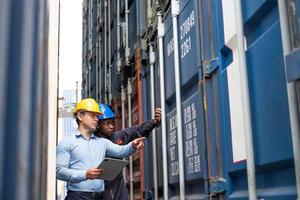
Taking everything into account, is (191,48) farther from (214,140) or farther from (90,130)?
(90,130)

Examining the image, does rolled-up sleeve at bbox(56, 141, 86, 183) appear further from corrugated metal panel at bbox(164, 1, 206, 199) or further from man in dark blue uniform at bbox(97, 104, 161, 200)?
corrugated metal panel at bbox(164, 1, 206, 199)

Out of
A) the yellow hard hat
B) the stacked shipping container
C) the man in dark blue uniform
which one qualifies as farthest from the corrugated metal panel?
the yellow hard hat

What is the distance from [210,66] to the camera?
2.37 m

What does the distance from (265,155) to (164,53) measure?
5.96 ft

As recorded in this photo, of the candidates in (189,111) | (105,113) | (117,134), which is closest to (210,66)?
(189,111)

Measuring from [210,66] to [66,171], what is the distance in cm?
122

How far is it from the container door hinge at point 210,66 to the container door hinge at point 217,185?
0.55 m

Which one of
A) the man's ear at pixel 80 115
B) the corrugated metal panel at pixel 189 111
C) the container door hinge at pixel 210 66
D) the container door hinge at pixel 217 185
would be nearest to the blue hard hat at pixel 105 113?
the man's ear at pixel 80 115

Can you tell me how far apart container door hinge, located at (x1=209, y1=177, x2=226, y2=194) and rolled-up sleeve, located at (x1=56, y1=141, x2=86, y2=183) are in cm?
97

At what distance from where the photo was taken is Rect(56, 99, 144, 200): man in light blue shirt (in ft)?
9.82

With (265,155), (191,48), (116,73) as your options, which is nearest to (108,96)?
(116,73)

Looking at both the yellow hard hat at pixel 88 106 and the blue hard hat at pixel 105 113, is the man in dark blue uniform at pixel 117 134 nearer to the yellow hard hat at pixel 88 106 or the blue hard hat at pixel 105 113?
the blue hard hat at pixel 105 113

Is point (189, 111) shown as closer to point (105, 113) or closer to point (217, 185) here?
point (217, 185)

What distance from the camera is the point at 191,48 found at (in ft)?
9.02
